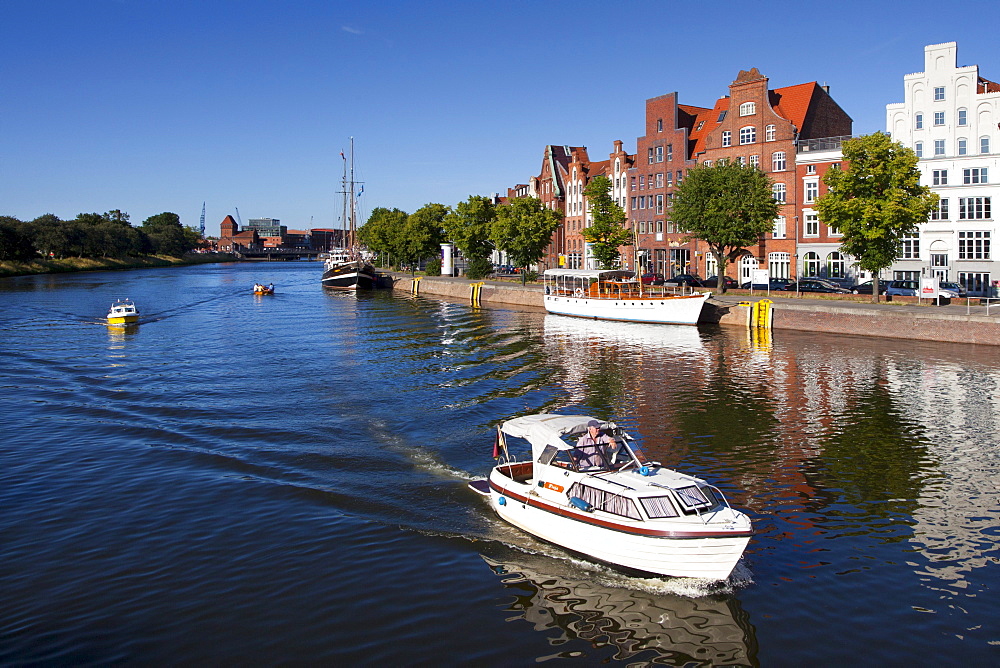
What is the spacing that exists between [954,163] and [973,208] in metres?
4.29

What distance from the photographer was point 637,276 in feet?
234

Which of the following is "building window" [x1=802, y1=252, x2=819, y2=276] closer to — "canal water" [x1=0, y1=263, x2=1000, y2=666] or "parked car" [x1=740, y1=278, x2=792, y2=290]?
"parked car" [x1=740, y1=278, x2=792, y2=290]

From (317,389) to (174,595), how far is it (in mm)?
21152

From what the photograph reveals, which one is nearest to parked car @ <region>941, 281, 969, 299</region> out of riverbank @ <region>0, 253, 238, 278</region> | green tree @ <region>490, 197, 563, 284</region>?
green tree @ <region>490, 197, 563, 284</region>

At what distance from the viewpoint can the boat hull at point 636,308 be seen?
62.3 m

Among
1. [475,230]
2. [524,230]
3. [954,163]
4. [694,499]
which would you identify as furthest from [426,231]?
[694,499]

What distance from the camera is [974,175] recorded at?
214ft

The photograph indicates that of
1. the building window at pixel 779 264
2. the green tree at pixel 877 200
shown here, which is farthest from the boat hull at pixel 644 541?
the building window at pixel 779 264

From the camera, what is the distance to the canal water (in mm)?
14516

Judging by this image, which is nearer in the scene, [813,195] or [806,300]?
[806,300]

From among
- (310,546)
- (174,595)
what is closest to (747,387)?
(310,546)

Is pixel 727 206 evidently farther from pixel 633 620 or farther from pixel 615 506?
pixel 633 620

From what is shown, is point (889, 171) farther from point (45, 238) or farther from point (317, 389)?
point (45, 238)

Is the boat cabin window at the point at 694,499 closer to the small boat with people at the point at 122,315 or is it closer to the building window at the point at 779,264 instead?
the small boat with people at the point at 122,315
